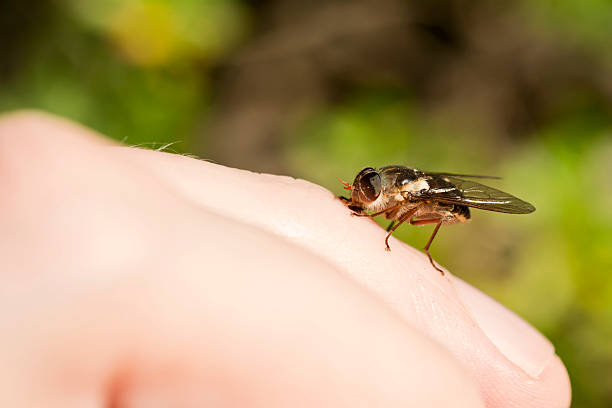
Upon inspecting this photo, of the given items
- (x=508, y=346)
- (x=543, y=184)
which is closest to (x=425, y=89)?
(x=543, y=184)

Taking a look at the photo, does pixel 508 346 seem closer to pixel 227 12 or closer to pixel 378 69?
pixel 227 12

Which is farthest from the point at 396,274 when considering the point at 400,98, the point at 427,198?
the point at 400,98

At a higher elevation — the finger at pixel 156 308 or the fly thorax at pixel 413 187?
the fly thorax at pixel 413 187

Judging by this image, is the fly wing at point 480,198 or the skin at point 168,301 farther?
the fly wing at point 480,198

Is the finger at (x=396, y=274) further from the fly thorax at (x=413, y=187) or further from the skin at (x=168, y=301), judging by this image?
the fly thorax at (x=413, y=187)

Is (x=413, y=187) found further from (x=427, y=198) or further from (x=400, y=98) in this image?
(x=400, y=98)

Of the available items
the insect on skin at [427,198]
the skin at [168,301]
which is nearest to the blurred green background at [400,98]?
the insect on skin at [427,198]
